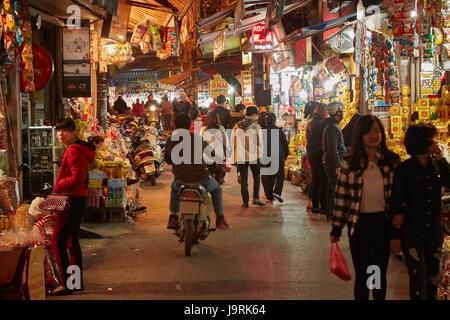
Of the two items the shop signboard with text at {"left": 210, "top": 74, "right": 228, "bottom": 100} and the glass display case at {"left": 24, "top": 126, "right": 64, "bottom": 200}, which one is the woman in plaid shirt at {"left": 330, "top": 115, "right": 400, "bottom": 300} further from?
the shop signboard with text at {"left": 210, "top": 74, "right": 228, "bottom": 100}

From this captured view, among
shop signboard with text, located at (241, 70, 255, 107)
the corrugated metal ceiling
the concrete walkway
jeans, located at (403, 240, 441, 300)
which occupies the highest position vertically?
the corrugated metal ceiling

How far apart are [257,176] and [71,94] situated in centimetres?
426

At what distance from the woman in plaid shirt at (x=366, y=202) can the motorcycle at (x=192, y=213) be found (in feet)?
9.71

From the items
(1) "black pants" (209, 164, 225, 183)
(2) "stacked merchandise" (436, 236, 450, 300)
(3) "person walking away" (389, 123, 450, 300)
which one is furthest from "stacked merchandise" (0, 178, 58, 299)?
(2) "stacked merchandise" (436, 236, 450, 300)

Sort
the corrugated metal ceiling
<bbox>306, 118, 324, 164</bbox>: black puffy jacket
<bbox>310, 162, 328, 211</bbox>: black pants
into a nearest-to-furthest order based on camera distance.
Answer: <bbox>306, 118, 324, 164</bbox>: black puffy jacket < <bbox>310, 162, 328, 211</bbox>: black pants < the corrugated metal ceiling

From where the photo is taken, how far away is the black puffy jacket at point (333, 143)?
30.4 feet

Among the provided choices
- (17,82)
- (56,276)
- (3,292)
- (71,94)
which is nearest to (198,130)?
(71,94)

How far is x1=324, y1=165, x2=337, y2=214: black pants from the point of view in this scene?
9460 millimetres

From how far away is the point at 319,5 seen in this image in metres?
15.8

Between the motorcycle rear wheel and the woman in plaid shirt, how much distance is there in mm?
3036

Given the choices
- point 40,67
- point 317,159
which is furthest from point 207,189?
point 40,67

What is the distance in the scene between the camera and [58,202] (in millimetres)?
5695

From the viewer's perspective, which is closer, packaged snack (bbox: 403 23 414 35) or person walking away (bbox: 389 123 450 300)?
person walking away (bbox: 389 123 450 300)

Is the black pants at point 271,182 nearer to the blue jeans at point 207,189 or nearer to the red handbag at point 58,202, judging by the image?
the blue jeans at point 207,189
